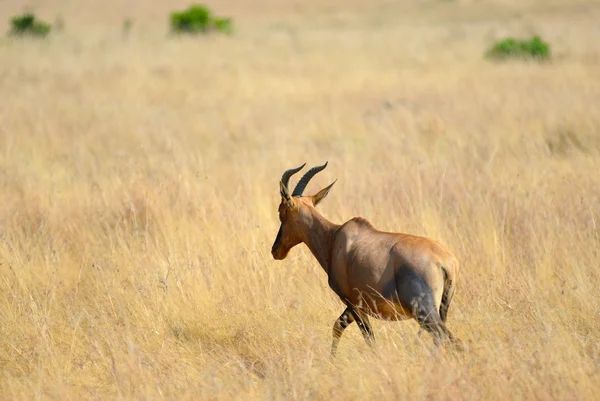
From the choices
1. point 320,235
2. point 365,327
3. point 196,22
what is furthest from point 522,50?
point 365,327

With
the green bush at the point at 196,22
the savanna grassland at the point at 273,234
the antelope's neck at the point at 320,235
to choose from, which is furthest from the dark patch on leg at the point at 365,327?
the green bush at the point at 196,22

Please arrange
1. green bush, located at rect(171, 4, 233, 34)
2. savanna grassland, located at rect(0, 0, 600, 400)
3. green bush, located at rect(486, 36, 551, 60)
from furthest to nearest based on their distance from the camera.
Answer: green bush, located at rect(171, 4, 233, 34) < green bush, located at rect(486, 36, 551, 60) < savanna grassland, located at rect(0, 0, 600, 400)

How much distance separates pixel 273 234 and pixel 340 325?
8.24 feet

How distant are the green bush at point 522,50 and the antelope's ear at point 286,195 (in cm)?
1731

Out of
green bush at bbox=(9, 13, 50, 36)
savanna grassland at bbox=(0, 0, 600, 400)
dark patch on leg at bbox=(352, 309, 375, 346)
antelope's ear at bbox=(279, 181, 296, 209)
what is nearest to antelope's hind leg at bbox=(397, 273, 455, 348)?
savanna grassland at bbox=(0, 0, 600, 400)

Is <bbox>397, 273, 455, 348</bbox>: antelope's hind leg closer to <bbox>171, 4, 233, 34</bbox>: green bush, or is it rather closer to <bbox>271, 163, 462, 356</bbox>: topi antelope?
<bbox>271, 163, 462, 356</bbox>: topi antelope

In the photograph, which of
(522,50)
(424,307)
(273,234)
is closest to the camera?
(424,307)

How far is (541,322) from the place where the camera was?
16.1ft

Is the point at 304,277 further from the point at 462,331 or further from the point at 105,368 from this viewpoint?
the point at 105,368

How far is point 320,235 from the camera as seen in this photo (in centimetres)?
530

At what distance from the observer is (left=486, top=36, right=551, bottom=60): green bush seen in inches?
837

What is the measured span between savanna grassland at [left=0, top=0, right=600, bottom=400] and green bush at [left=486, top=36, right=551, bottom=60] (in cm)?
407

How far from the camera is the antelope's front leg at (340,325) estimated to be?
4.93 m

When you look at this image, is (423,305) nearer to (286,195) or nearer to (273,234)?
(286,195)
